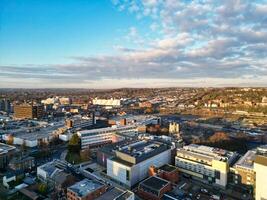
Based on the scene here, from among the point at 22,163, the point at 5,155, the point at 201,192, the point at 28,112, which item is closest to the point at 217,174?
the point at 201,192

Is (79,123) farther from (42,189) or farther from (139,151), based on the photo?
(42,189)

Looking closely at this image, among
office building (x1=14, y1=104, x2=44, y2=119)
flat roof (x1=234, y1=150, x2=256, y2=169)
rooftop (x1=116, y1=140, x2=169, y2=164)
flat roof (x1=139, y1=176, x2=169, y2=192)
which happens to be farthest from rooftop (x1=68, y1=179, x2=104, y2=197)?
office building (x1=14, y1=104, x2=44, y2=119)

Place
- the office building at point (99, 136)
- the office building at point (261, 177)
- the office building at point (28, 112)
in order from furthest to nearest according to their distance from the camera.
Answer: the office building at point (28, 112) < the office building at point (99, 136) < the office building at point (261, 177)

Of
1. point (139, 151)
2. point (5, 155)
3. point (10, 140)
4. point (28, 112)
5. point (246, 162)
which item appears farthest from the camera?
point (28, 112)

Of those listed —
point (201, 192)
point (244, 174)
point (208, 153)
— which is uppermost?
point (208, 153)

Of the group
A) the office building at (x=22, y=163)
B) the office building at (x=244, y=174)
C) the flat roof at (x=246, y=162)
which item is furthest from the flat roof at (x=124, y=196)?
the office building at (x=22, y=163)

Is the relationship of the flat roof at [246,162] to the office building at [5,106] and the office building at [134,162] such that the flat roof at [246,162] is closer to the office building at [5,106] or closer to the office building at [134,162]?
the office building at [134,162]

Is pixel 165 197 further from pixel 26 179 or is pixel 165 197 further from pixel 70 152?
pixel 70 152
